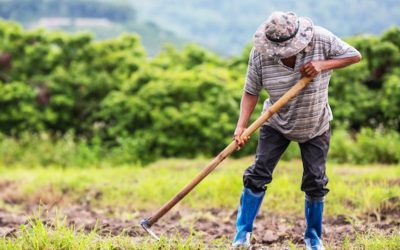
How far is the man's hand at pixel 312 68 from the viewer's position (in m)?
4.05

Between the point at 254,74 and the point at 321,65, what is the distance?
486 mm

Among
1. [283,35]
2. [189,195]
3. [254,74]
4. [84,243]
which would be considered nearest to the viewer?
[283,35]

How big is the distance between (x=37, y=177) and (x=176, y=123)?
11.8 feet

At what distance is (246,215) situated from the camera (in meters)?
4.56

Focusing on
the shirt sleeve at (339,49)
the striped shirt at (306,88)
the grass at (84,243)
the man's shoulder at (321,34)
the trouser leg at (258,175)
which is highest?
the man's shoulder at (321,34)

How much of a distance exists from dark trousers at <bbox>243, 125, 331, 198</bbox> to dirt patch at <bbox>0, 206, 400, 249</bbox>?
44cm

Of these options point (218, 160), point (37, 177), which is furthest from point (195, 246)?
point (37, 177)

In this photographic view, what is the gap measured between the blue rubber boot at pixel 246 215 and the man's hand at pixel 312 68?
38.5 inches

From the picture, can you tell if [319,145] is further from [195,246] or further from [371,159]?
[371,159]

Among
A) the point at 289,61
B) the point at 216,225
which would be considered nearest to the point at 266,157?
the point at 289,61

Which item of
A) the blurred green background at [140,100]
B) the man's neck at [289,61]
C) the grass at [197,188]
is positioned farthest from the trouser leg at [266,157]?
the blurred green background at [140,100]

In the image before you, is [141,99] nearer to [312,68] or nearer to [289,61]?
[289,61]

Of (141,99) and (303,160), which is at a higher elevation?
(303,160)

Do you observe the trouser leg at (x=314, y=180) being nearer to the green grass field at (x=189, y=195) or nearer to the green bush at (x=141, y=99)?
the green grass field at (x=189, y=195)
